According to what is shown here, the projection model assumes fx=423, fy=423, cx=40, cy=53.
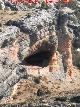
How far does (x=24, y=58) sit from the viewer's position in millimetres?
71688

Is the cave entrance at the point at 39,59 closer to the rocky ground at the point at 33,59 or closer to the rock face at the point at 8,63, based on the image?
the rocky ground at the point at 33,59

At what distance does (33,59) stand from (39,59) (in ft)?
4.09

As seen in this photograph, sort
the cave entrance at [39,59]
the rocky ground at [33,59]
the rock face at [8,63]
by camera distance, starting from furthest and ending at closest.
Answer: the cave entrance at [39,59] → the rocky ground at [33,59] → the rock face at [8,63]

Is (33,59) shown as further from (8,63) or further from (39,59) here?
(8,63)

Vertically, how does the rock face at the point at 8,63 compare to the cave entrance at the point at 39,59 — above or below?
above

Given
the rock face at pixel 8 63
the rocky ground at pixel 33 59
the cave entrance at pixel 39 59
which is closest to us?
the rock face at pixel 8 63

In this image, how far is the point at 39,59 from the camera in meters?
76.6

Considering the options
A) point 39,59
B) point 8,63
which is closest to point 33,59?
point 39,59

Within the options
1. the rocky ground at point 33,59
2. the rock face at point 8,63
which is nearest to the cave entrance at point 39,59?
the rocky ground at point 33,59

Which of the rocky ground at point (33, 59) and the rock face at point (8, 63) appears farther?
the rocky ground at point (33, 59)

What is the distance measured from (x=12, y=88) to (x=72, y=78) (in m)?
17.9

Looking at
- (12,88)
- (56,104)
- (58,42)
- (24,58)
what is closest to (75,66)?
(58,42)

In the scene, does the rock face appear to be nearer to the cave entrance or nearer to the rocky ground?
the rocky ground

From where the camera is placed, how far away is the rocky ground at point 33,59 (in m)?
60.5
